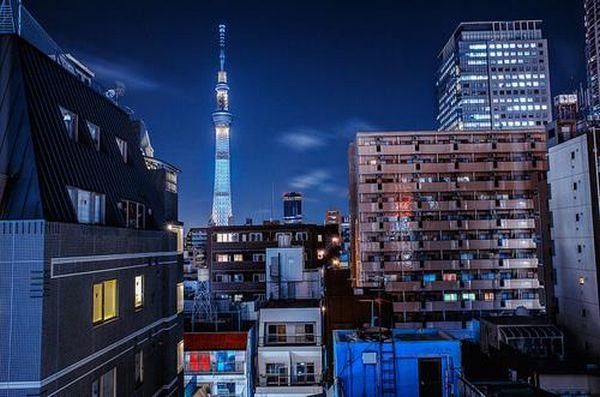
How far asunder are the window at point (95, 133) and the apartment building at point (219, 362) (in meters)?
13.8

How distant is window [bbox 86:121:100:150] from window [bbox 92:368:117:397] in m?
6.30

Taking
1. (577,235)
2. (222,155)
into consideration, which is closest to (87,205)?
(577,235)

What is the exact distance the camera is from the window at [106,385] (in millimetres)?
12370

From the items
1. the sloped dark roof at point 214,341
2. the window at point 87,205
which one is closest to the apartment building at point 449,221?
the sloped dark roof at point 214,341

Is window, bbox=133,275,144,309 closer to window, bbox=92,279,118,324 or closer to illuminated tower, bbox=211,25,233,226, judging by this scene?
window, bbox=92,279,118,324

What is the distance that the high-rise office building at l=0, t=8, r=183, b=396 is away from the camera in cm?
966

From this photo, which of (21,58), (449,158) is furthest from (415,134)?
(21,58)

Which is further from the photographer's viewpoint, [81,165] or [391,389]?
[391,389]

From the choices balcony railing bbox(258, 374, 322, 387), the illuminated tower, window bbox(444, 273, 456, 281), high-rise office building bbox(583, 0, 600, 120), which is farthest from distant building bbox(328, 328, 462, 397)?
high-rise office building bbox(583, 0, 600, 120)

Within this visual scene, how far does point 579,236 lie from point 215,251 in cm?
3850

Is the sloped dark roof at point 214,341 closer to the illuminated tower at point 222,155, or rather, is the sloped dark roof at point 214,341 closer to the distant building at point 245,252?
the distant building at point 245,252

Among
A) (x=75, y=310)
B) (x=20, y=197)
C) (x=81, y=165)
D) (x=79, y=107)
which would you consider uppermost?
(x=79, y=107)

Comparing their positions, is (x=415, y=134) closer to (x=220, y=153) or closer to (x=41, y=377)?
(x=41, y=377)

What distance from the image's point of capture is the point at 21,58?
11.6 m
